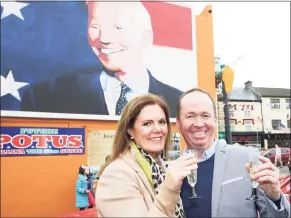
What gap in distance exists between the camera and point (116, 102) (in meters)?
8.00

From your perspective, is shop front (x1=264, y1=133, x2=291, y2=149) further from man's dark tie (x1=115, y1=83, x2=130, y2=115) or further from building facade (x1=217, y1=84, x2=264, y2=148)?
man's dark tie (x1=115, y1=83, x2=130, y2=115)

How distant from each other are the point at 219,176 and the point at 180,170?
45 cm

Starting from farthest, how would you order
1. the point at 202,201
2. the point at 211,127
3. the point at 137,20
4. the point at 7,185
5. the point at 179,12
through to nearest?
1. the point at 179,12
2. the point at 137,20
3. the point at 7,185
4. the point at 211,127
5. the point at 202,201

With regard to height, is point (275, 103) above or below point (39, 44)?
above

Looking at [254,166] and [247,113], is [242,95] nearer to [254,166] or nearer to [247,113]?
[247,113]

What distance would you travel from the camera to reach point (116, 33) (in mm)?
8203

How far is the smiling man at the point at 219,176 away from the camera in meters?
1.62

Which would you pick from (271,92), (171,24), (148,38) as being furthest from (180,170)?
(271,92)

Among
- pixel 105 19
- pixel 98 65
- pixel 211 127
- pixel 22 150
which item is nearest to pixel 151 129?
pixel 211 127

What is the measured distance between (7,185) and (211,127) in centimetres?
606

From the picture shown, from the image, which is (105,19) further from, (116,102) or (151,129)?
(151,129)

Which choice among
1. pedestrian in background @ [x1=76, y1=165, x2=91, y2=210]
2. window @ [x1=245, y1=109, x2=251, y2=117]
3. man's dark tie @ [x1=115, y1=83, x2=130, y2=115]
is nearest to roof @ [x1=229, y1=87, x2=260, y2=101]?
window @ [x1=245, y1=109, x2=251, y2=117]

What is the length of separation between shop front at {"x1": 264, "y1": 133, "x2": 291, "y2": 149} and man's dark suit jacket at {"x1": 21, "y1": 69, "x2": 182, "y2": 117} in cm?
2714

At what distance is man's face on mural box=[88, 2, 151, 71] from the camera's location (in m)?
8.02
